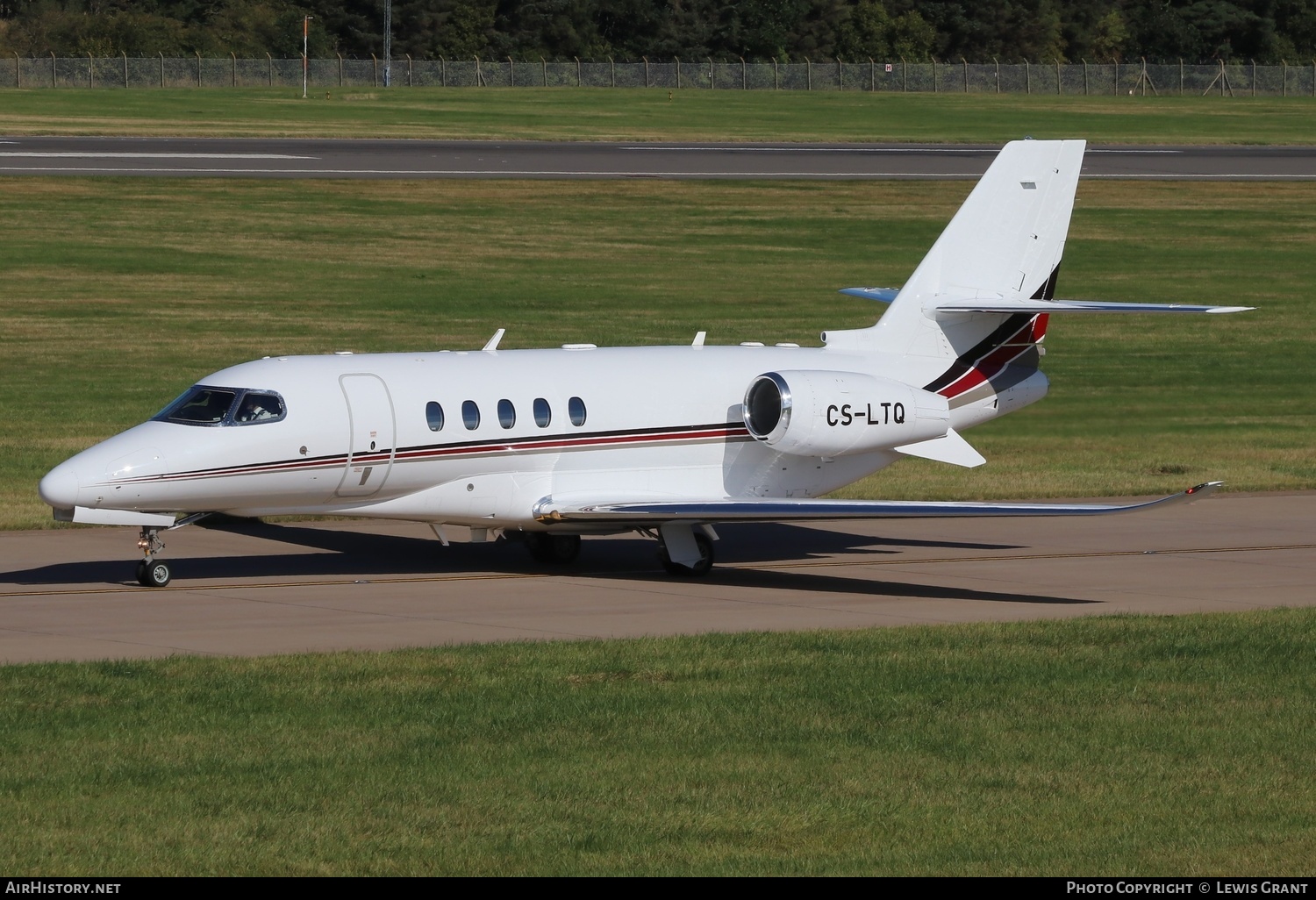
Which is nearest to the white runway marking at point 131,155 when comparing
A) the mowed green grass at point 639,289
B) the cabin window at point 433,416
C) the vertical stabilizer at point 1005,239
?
the mowed green grass at point 639,289

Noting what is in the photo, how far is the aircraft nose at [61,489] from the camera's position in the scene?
20.0m

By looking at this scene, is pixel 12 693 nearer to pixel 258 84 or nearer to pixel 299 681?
pixel 299 681

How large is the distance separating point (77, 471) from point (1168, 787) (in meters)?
11.8

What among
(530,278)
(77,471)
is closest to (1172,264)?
(530,278)

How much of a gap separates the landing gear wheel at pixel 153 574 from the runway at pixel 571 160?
135ft

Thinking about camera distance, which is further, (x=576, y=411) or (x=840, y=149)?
(x=840, y=149)

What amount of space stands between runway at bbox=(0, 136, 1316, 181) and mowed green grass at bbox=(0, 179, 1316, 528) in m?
2.47

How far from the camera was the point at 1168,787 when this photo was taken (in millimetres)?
13289

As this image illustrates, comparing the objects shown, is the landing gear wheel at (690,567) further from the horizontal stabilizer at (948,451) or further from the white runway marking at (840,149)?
the white runway marking at (840,149)

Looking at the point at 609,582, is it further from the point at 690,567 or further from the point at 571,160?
the point at 571,160

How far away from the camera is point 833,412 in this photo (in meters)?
23.9

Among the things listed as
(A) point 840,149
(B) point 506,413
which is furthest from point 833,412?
(A) point 840,149

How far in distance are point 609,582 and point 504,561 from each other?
213 centimetres

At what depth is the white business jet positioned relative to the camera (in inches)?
838
